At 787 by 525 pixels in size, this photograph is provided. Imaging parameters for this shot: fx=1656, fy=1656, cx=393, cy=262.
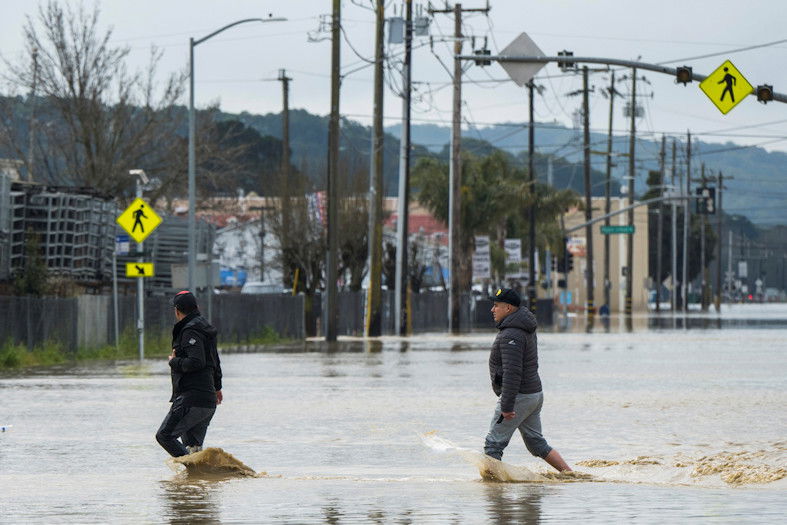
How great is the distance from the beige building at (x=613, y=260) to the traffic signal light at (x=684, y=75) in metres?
107

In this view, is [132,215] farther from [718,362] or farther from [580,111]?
[580,111]

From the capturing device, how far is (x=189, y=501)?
12562 millimetres

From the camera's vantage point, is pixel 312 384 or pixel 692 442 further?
pixel 312 384

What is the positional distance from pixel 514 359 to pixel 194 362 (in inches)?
109

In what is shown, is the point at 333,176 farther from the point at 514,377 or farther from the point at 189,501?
the point at 189,501

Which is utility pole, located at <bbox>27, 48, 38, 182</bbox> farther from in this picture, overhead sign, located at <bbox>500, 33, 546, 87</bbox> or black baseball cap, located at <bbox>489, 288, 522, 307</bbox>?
black baseball cap, located at <bbox>489, 288, 522, 307</bbox>

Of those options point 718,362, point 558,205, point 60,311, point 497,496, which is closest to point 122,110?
point 60,311

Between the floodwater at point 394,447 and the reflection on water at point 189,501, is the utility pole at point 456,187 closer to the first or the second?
the floodwater at point 394,447

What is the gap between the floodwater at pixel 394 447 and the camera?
471 inches

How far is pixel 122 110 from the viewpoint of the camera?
187 ft

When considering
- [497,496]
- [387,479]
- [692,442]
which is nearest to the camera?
[497,496]

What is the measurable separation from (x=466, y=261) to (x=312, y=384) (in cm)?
5283

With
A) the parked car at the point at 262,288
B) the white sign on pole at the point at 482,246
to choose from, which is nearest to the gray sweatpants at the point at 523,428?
Answer: the white sign on pole at the point at 482,246

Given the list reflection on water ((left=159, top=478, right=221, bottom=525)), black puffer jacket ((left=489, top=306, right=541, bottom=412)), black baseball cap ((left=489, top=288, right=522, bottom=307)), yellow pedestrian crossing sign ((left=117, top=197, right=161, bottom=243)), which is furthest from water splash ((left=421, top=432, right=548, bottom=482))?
yellow pedestrian crossing sign ((left=117, top=197, right=161, bottom=243))
